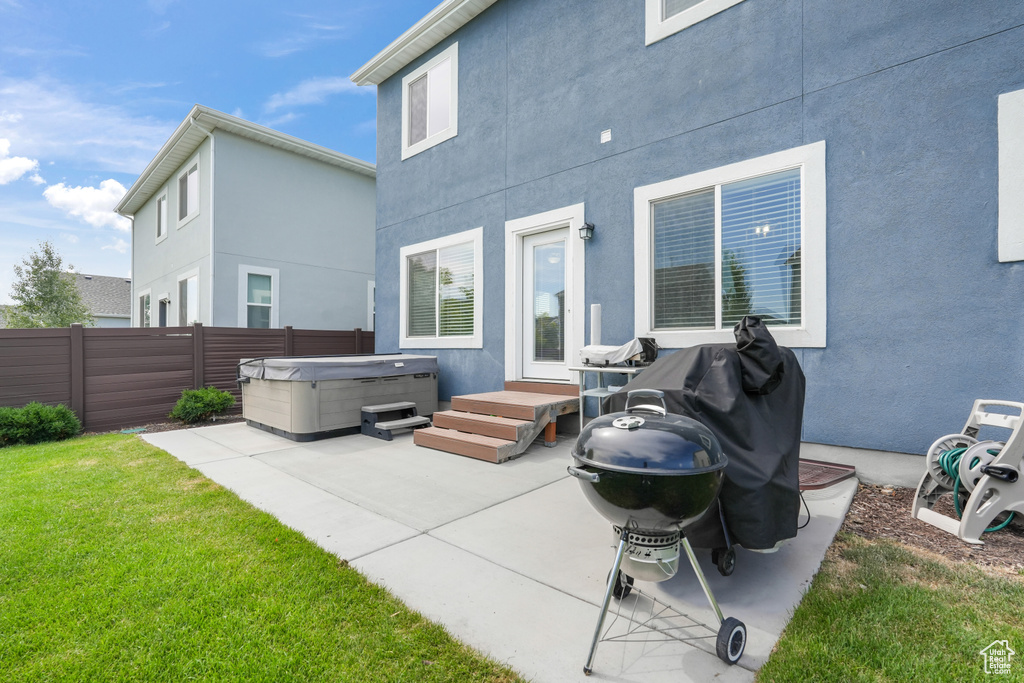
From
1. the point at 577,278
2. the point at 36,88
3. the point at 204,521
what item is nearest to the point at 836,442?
the point at 577,278

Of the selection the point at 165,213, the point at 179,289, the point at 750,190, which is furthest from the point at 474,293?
the point at 165,213

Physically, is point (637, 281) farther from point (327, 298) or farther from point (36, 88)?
point (36, 88)

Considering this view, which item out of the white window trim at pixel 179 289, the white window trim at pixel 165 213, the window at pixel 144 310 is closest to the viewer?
the white window trim at pixel 179 289

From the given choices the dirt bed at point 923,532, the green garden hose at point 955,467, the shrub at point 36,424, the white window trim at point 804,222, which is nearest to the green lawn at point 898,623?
the dirt bed at point 923,532

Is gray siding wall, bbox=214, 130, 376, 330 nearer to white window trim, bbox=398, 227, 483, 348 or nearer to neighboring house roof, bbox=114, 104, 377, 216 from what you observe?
neighboring house roof, bbox=114, 104, 377, 216

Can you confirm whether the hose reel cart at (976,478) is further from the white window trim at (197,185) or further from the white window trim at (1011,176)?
the white window trim at (197,185)

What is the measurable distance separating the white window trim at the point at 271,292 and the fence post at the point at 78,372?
3370mm

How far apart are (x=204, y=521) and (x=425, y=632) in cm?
212

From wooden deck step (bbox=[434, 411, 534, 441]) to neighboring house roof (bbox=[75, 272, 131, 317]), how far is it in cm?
2395

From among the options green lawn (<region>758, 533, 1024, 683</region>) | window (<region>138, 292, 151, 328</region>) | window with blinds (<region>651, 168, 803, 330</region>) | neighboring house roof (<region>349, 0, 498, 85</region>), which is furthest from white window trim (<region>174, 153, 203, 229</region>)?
green lawn (<region>758, 533, 1024, 683</region>)

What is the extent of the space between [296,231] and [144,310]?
686 centimetres

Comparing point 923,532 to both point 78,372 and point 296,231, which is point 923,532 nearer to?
point 78,372

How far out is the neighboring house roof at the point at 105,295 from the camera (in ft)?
70.0

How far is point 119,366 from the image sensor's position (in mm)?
6992
